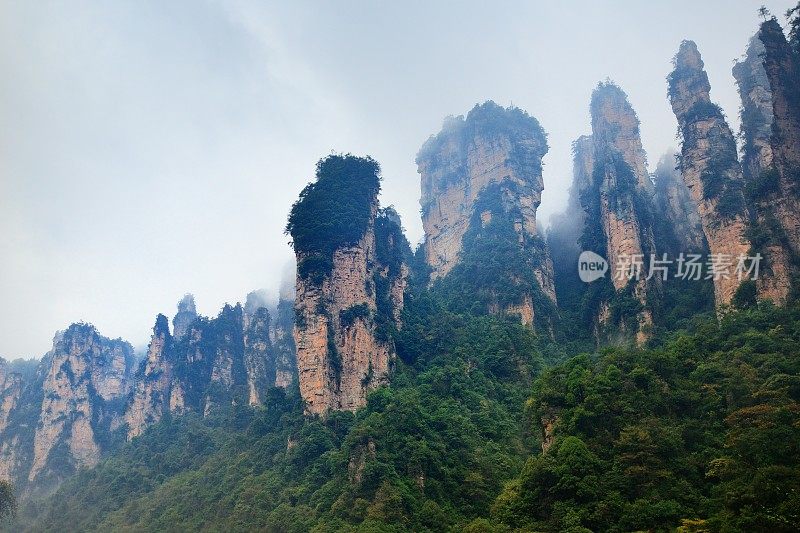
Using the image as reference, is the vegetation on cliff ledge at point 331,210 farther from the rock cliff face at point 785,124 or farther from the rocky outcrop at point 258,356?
the rock cliff face at point 785,124

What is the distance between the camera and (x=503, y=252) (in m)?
51.6

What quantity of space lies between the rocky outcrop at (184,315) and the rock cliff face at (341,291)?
41.4 meters

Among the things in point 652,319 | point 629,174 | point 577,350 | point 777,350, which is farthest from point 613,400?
point 629,174

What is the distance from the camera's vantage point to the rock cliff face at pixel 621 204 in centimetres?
4075

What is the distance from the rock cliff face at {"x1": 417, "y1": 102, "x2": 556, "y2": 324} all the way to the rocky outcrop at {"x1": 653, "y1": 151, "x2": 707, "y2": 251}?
9.67 m

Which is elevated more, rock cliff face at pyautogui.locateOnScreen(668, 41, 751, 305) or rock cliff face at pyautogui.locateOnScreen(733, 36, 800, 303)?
rock cliff face at pyautogui.locateOnScreen(668, 41, 751, 305)

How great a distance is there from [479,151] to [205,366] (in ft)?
112

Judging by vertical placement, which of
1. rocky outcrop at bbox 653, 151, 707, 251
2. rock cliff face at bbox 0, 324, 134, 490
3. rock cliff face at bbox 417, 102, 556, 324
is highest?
rock cliff face at bbox 417, 102, 556, 324

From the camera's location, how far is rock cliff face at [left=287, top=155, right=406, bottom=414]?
37750 mm

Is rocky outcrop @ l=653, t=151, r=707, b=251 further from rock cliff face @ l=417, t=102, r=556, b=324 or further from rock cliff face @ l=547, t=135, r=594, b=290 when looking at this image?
rock cliff face @ l=417, t=102, r=556, b=324

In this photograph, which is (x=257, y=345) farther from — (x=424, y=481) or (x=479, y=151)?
(x=424, y=481)

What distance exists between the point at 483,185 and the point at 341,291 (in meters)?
24.1

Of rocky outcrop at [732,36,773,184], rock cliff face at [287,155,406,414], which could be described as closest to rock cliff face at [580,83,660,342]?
rocky outcrop at [732,36,773,184]

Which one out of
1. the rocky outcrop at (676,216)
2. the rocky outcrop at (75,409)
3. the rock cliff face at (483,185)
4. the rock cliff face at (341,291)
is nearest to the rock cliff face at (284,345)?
the rock cliff face at (341,291)
